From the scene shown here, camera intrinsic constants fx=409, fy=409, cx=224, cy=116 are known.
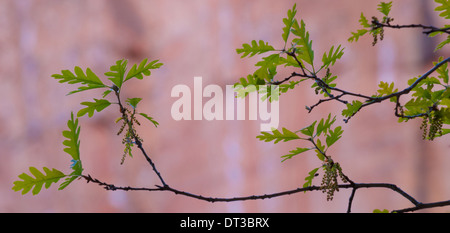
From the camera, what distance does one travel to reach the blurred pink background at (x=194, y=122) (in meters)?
1.33

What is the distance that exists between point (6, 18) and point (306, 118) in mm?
1102

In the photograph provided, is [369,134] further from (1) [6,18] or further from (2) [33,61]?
(1) [6,18]

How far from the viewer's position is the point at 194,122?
1397 mm

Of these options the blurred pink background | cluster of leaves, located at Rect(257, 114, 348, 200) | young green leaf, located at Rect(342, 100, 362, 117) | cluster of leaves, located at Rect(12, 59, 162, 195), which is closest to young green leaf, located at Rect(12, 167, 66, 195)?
cluster of leaves, located at Rect(12, 59, 162, 195)

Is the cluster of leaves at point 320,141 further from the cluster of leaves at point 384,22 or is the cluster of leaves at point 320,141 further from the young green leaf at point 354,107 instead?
the cluster of leaves at point 384,22

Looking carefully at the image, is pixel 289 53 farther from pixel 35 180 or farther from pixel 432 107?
pixel 35 180

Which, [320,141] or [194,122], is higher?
[194,122]

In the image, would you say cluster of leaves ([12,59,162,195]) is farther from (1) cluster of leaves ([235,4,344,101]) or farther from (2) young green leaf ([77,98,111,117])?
(1) cluster of leaves ([235,4,344,101])

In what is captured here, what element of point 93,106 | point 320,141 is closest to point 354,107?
point 320,141

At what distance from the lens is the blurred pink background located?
1331 mm

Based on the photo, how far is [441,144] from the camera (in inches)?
51.3

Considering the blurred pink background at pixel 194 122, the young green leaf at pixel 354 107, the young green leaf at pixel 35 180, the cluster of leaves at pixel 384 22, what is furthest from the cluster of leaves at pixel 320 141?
the blurred pink background at pixel 194 122

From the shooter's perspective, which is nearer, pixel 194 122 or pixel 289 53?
pixel 289 53

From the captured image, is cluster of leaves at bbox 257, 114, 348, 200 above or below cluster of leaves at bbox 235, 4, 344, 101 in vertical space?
below
